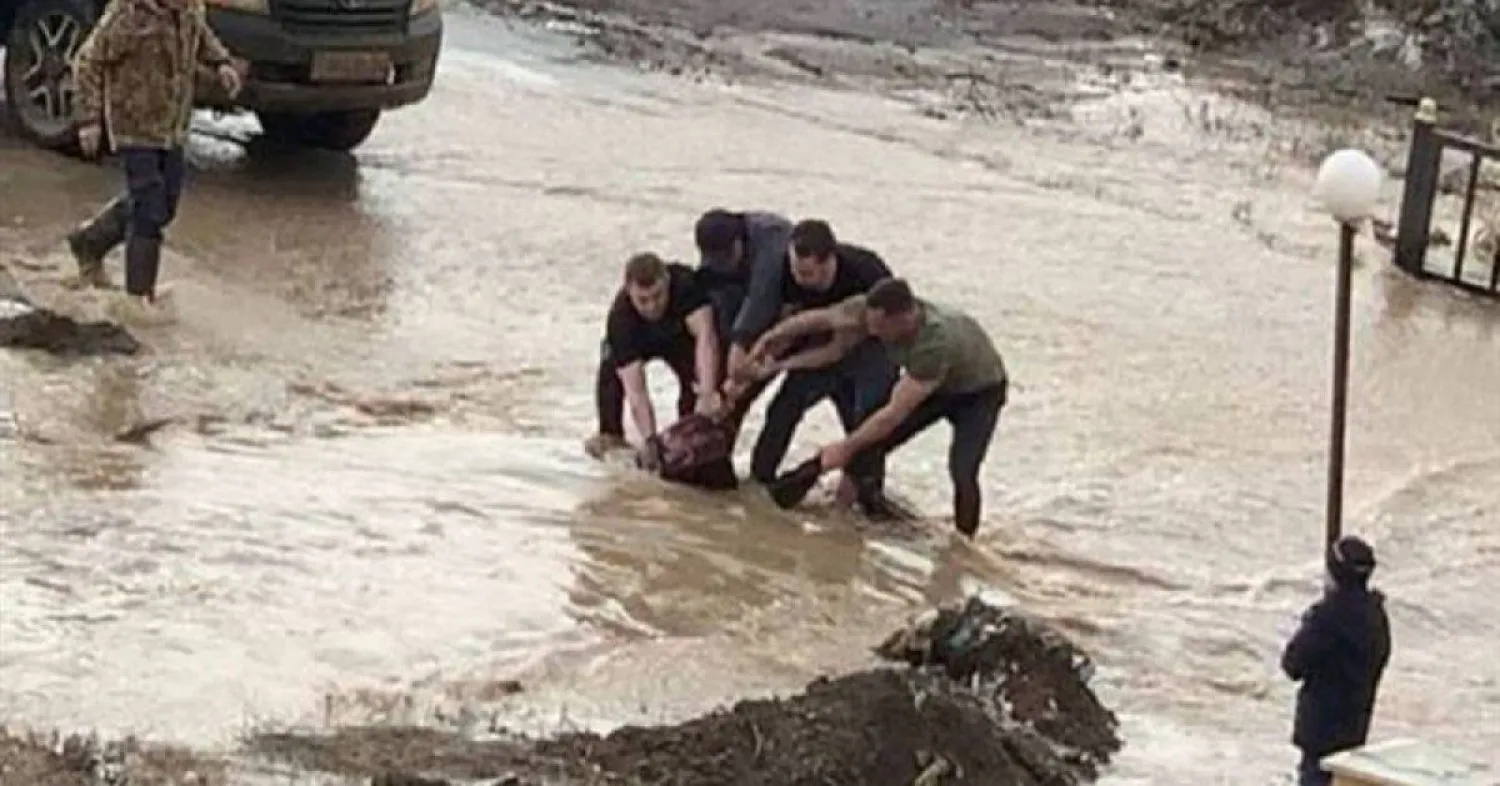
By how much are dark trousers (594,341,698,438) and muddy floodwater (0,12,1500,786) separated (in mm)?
180

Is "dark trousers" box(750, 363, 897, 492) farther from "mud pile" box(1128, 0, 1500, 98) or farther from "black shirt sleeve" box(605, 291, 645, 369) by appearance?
"mud pile" box(1128, 0, 1500, 98)

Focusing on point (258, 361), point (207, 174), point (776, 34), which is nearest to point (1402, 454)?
point (258, 361)

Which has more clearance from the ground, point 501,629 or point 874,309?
point 874,309

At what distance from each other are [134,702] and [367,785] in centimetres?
112

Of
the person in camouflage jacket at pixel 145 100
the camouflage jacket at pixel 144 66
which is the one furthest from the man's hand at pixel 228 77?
the camouflage jacket at pixel 144 66

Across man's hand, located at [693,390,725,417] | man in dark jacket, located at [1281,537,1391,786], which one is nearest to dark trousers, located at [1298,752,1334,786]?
man in dark jacket, located at [1281,537,1391,786]

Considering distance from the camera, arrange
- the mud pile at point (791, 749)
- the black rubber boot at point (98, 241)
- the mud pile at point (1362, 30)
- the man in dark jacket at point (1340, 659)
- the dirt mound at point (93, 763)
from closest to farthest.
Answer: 1. the dirt mound at point (93, 763)
2. the mud pile at point (791, 749)
3. the man in dark jacket at point (1340, 659)
4. the black rubber boot at point (98, 241)
5. the mud pile at point (1362, 30)

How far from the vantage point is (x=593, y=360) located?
13.5 m

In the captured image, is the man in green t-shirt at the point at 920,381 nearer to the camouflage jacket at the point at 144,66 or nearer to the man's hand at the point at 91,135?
the camouflage jacket at the point at 144,66

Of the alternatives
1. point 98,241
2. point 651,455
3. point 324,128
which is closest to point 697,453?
point 651,455

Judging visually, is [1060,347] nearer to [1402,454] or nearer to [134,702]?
[1402,454]

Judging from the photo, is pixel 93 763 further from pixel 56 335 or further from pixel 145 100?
pixel 145 100

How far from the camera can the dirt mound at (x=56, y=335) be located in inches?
Result: 476

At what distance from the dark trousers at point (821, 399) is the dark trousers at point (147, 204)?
2.78m
